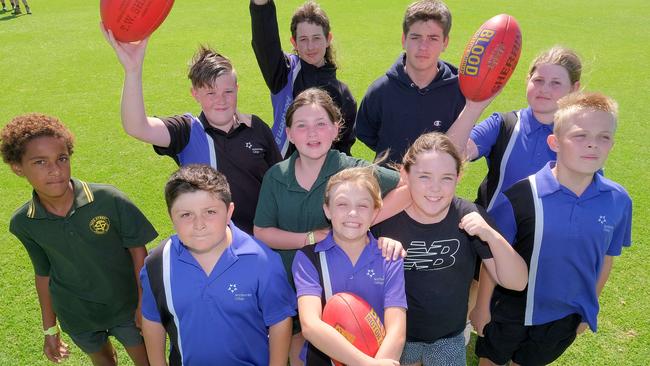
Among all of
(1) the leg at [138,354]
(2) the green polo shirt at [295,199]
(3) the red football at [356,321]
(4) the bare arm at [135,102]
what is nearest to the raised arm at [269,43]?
(4) the bare arm at [135,102]

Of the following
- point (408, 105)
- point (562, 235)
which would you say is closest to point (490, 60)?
point (408, 105)

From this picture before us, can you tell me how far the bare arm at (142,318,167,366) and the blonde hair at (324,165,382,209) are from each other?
1.08 m

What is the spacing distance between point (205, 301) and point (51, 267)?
1294 mm

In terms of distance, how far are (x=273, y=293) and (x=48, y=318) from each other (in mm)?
1694

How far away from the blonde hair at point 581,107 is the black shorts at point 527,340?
1.14 m

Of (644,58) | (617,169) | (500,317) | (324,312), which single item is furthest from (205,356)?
(644,58)

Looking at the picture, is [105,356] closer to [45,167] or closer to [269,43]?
[45,167]

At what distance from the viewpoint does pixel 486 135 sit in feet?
10.8

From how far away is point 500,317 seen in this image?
306 cm

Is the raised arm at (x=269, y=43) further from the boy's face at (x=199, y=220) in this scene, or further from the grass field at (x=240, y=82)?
the grass field at (x=240, y=82)

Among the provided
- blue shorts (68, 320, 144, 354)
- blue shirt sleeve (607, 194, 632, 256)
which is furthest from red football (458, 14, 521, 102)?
blue shorts (68, 320, 144, 354)

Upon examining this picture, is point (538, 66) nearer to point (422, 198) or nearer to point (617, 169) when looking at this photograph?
point (422, 198)

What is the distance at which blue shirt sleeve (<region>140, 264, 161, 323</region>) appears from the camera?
98.4 inches

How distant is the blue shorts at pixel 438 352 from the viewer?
2.73 m
